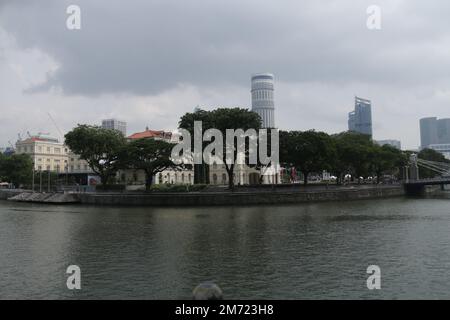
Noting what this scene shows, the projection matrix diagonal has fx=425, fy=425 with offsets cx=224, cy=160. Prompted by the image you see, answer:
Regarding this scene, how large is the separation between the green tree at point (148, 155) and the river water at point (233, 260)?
41600mm

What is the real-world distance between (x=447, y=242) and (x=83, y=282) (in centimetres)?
2485

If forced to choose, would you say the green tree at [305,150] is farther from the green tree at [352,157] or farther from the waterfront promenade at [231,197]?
the green tree at [352,157]

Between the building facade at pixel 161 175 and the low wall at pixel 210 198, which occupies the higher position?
the building facade at pixel 161 175

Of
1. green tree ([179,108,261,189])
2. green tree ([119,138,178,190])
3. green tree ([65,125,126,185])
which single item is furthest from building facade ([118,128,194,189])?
green tree ([179,108,261,189])

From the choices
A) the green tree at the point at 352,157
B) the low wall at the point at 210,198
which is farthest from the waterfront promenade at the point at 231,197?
the green tree at the point at 352,157

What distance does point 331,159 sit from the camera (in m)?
90.3

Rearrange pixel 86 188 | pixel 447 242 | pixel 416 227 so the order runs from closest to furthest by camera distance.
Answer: pixel 447 242
pixel 416 227
pixel 86 188

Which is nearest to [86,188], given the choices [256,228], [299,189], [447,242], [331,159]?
[299,189]

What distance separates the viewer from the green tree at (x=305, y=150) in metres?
85.9

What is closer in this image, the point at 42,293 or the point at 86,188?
the point at 42,293

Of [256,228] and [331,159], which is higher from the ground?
[331,159]

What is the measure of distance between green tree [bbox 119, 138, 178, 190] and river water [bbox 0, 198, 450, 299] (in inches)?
1638
